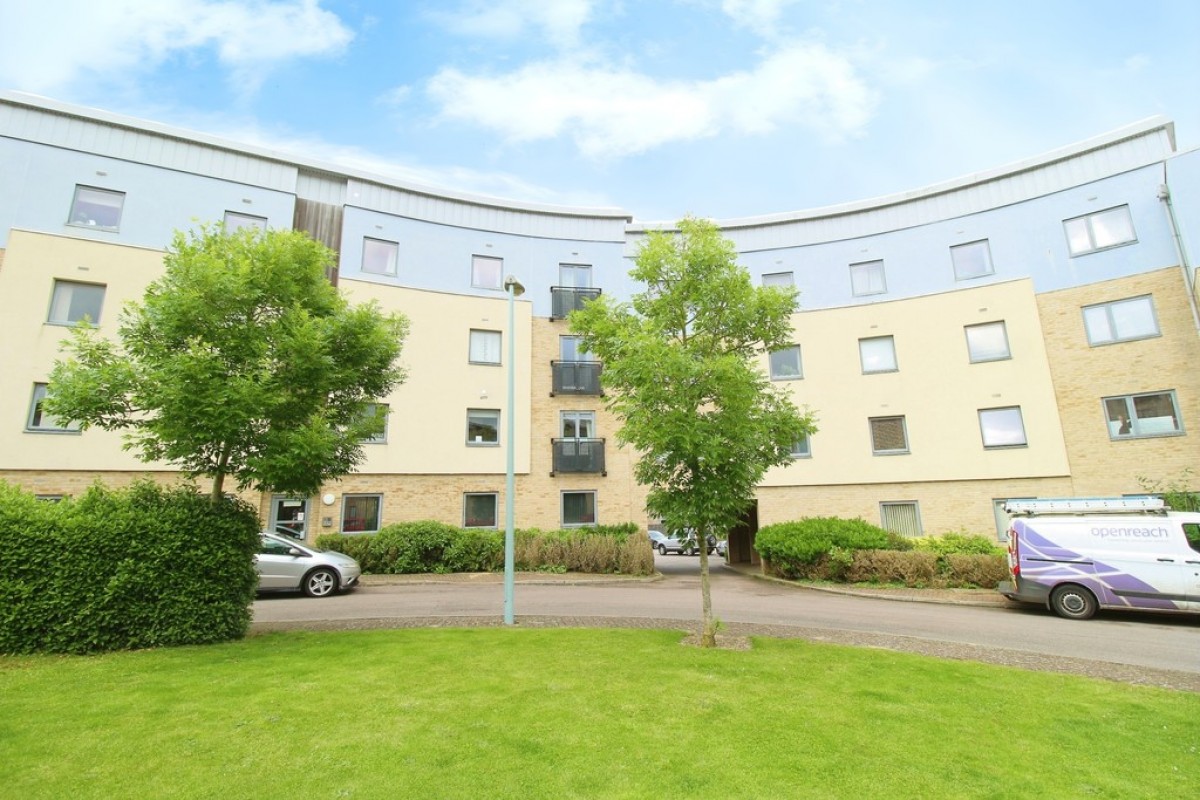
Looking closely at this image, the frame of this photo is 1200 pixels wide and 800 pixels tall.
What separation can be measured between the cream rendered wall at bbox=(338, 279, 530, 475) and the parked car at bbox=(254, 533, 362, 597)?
19.0 ft

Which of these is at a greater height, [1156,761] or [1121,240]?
[1121,240]

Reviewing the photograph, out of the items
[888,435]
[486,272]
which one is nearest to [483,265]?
[486,272]

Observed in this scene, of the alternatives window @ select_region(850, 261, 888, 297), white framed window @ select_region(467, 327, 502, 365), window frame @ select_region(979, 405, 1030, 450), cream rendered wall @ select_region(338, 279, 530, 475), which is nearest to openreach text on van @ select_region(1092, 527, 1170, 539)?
window frame @ select_region(979, 405, 1030, 450)

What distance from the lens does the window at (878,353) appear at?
817 inches

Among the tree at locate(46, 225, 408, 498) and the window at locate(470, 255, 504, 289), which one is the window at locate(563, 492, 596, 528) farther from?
the tree at locate(46, 225, 408, 498)

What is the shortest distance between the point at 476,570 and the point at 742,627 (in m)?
10.3

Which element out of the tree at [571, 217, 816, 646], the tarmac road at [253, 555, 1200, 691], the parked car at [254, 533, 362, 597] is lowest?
the tarmac road at [253, 555, 1200, 691]

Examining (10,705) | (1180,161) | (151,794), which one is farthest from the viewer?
(1180,161)

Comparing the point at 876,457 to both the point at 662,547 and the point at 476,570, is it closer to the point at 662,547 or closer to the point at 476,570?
the point at 476,570

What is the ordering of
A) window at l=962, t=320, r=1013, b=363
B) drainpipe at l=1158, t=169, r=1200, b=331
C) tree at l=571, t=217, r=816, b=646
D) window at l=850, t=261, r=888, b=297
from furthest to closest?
1. window at l=850, t=261, r=888, b=297
2. window at l=962, t=320, r=1013, b=363
3. drainpipe at l=1158, t=169, r=1200, b=331
4. tree at l=571, t=217, r=816, b=646

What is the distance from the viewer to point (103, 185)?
17328mm

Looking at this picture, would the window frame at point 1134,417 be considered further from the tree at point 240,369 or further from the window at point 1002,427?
the tree at point 240,369

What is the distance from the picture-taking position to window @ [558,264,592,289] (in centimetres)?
2277

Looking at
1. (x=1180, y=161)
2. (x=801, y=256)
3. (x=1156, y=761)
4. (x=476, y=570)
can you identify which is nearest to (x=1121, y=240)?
(x=1180, y=161)
